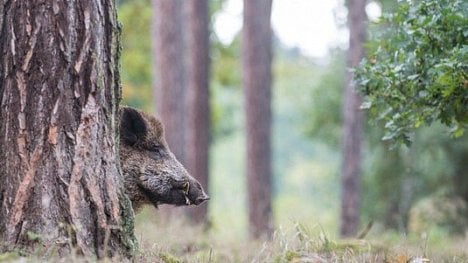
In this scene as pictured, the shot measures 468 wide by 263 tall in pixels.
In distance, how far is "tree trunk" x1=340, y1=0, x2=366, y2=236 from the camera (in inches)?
734

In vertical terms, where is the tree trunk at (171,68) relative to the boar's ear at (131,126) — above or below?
above

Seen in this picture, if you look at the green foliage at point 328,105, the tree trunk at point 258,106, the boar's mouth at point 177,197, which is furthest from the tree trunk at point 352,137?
the boar's mouth at point 177,197

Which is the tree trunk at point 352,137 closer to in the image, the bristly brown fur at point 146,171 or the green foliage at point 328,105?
the green foliage at point 328,105

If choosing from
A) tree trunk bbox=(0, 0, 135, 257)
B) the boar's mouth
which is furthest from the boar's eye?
tree trunk bbox=(0, 0, 135, 257)

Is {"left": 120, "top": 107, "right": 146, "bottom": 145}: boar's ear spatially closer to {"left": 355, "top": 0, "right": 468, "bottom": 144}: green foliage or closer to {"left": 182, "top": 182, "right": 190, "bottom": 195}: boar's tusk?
{"left": 182, "top": 182, "right": 190, "bottom": 195}: boar's tusk

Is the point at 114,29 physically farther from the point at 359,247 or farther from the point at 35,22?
the point at 359,247

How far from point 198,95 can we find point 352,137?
3.56 metres

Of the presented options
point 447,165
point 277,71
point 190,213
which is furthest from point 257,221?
point 277,71

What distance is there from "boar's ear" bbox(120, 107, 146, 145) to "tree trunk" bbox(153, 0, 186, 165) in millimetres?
9112

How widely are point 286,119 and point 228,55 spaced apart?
4705 centimetres

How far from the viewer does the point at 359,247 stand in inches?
308

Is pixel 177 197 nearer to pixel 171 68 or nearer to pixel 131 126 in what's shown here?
pixel 131 126

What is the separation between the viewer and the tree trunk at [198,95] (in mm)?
18891

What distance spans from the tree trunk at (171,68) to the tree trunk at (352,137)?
3.76 meters
